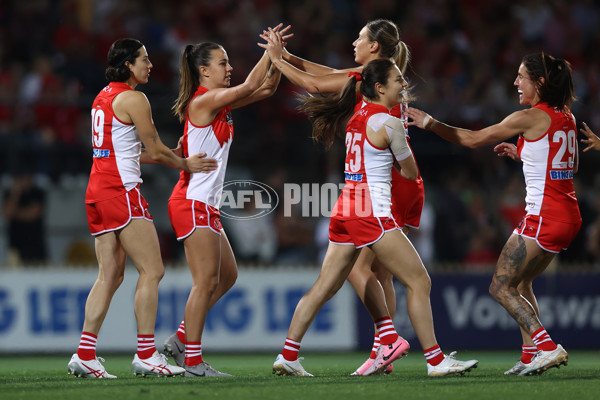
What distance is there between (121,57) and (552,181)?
136 inches

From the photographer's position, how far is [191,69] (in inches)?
289

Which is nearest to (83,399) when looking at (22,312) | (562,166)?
(562,166)

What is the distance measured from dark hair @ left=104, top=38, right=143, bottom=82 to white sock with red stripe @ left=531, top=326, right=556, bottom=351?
3.70 meters

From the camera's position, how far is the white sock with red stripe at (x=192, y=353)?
694 cm

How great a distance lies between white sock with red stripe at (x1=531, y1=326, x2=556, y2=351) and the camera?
22.6 ft

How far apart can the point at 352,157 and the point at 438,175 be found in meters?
6.61

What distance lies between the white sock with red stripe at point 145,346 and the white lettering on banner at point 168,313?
13.9ft

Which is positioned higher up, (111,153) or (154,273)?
(111,153)

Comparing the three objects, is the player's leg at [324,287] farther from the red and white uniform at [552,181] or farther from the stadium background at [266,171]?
the stadium background at [266,171]

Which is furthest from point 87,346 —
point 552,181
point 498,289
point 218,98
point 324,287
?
point 552,181

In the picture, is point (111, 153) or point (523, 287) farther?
point (523, 287)

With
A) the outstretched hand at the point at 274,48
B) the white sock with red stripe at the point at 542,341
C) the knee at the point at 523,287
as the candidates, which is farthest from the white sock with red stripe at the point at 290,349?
the outstretched hand at the point at 274,48

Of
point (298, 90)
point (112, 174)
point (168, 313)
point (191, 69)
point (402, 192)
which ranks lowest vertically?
point (168, 313)

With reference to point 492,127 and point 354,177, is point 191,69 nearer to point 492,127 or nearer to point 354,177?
point 354,177
